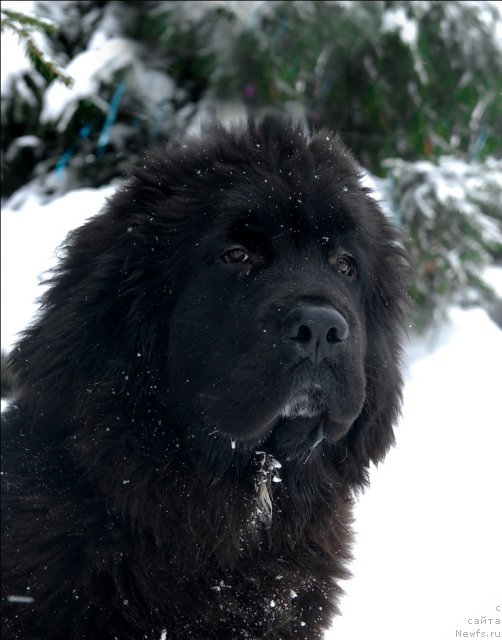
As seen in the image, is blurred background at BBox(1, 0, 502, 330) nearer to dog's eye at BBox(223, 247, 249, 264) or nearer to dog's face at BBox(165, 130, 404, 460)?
dog's face at BBox(165, 130, 404, 460)

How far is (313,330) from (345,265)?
631mm

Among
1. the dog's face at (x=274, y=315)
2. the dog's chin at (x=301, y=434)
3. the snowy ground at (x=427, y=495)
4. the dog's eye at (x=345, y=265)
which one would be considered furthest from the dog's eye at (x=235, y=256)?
the snowy ground at (x=427, y=495)

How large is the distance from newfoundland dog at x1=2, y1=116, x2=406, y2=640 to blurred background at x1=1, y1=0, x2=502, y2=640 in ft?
8.09

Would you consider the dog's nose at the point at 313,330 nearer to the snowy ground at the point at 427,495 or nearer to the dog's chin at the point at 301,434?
the dog's chin at the point at 301,434

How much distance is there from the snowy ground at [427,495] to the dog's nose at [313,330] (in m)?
→ 1.27

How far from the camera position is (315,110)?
7.16 meters

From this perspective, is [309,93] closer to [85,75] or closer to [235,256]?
[85,75]

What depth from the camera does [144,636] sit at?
2764 mm

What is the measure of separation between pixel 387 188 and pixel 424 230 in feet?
1.60

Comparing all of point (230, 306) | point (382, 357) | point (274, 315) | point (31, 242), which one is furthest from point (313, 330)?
point (31, 242)

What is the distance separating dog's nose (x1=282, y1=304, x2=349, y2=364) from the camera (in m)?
2.65

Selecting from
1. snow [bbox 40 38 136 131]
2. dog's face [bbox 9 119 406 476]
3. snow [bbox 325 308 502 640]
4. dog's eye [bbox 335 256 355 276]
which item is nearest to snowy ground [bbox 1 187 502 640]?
snow [bbox 325 308 502 640]

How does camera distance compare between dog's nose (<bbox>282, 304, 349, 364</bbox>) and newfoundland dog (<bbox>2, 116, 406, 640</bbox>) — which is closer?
dog's nose (<bbox>282, 304, 349, 364</bbox>)

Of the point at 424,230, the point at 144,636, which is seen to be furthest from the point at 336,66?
the point at 144,636
